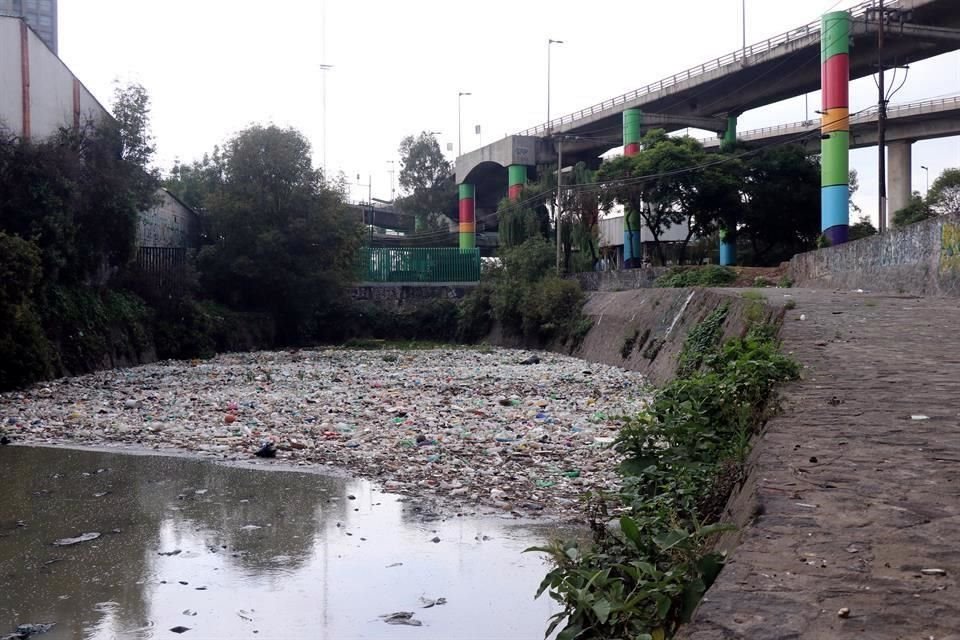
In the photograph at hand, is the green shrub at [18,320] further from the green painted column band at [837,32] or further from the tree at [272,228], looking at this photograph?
the green painted column band at [837,32]

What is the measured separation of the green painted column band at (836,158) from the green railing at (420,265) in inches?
606

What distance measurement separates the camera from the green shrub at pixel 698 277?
84.2 feet

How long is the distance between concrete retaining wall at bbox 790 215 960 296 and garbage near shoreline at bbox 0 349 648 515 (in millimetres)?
4771

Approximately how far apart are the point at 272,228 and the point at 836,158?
1851cm

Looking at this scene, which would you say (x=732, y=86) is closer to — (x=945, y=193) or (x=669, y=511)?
(x=945, y=193)

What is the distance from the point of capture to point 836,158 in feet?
91.9

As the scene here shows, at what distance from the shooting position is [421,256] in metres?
37.5

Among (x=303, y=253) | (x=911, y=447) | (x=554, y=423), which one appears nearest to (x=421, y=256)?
(x=303, y=253)

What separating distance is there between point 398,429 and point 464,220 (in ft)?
139

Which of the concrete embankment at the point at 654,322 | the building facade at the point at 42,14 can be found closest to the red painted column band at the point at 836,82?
the concrete embankment at the point at 654,322

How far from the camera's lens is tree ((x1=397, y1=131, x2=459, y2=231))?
57094mm

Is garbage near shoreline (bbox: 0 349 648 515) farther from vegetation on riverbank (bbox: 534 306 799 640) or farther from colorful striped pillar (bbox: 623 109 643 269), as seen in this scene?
colorful striped pillar (bbox: 623 109 643 269)

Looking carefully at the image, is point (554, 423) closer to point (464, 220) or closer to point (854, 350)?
point (854, 350)

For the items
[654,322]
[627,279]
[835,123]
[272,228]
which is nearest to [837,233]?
[835,123]
